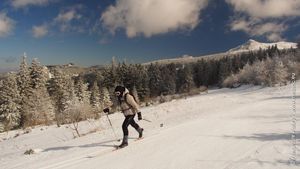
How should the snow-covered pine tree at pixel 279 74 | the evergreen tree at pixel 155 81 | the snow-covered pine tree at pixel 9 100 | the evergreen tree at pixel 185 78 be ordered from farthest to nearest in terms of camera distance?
the evergreen tree at pixel 185 78 → the evergreen tree at pixel 155 81 → the snow-covered pine tree at pixel 9 100 → the snow-covered pine tree at pixel 279 74

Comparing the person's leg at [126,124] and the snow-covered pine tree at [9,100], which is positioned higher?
the person's leg at [126,124]

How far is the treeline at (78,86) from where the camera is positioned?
27.8 metres

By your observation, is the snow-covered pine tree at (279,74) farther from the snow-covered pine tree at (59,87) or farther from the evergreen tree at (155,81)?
the evergreen tree at (155,81)

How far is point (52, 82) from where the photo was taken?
7600 cm

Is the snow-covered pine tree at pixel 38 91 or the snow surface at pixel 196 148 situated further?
the snow-covered pine tree at pixel 38 91

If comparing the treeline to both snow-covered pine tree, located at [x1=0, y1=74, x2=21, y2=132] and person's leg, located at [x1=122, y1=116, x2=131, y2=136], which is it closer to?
snow-covered pine tree, located at [x1=0, y1=74, x2=21, y2=132]

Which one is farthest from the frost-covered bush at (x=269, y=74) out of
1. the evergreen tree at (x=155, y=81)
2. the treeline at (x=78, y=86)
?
the evergreen tree at (x=155, y=81)

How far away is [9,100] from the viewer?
202 feet

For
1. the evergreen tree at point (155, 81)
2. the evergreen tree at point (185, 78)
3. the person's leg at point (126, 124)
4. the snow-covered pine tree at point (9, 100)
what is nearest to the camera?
the person's leg at point (126, 124)

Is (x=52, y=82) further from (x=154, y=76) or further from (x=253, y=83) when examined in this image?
(x=253, y=83)

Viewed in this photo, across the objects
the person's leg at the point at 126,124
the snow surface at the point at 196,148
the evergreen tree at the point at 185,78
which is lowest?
the evergreen tree at the point at 185,78

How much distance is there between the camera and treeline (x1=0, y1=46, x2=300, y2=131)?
91.4ft

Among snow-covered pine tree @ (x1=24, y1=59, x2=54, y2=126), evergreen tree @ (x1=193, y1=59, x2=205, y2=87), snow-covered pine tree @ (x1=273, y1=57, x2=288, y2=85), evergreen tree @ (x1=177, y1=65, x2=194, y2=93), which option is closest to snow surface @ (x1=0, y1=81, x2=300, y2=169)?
snow-covered pine tree @ (x1=273, y1=57, x2=288, y2=85)

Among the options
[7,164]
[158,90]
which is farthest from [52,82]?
[7,164]
